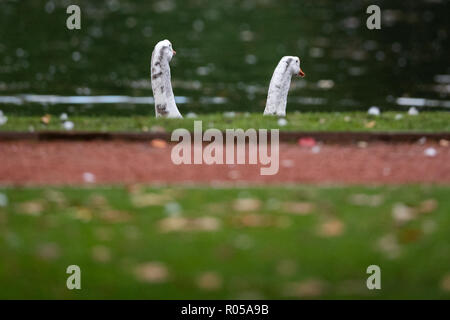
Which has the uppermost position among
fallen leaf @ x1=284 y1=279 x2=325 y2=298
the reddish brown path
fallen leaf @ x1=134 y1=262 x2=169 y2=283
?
the reddish brown path

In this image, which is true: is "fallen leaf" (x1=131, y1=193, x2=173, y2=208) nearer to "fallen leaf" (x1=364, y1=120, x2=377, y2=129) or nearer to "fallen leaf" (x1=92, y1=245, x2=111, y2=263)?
"fallen leaf" (x1=92, y1=245, x2=111, y2=263)

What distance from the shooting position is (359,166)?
914 cm

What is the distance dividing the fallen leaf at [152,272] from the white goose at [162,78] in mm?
5707

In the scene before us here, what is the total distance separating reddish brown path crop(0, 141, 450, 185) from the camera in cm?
854

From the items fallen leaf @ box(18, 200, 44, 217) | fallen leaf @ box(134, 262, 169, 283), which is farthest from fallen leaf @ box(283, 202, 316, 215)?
fallen leaf @ box(18, 200, 44, 217)

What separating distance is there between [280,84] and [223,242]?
578 cm

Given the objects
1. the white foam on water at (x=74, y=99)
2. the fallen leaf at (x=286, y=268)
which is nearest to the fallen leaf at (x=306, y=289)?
the fallen leaf at (x=286, y=268)

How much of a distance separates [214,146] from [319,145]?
1.13 metres

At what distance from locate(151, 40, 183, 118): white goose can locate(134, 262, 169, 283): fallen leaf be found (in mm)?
5707

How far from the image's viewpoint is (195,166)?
9062 millimetres

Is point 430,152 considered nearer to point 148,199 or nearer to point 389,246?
point 389,246

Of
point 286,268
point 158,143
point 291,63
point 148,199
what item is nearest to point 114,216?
point 148,199
